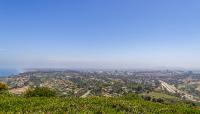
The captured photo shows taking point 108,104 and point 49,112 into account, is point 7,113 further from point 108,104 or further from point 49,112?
point 108,104

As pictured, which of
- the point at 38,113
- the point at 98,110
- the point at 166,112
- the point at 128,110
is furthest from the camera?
the point at 166,112

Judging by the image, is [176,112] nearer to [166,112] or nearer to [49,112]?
[166,112]

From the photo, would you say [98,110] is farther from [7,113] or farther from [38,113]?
[7,113]

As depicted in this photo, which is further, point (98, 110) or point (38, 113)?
point (98, 110)

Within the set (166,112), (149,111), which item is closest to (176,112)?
(166,112)

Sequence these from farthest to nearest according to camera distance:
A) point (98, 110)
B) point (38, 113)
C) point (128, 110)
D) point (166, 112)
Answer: point (166, 112) < point (128, 110) < point (98, 110) < point (38, 113)

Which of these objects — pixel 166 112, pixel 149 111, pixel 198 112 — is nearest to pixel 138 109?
pixel 149 111

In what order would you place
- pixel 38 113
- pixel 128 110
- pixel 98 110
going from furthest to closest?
1. pixel 128 110
2. pixel 98 110
3. pixel 38 113

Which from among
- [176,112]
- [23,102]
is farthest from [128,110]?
[23,102]

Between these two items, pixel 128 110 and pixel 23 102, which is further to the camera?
pixel 23 102
